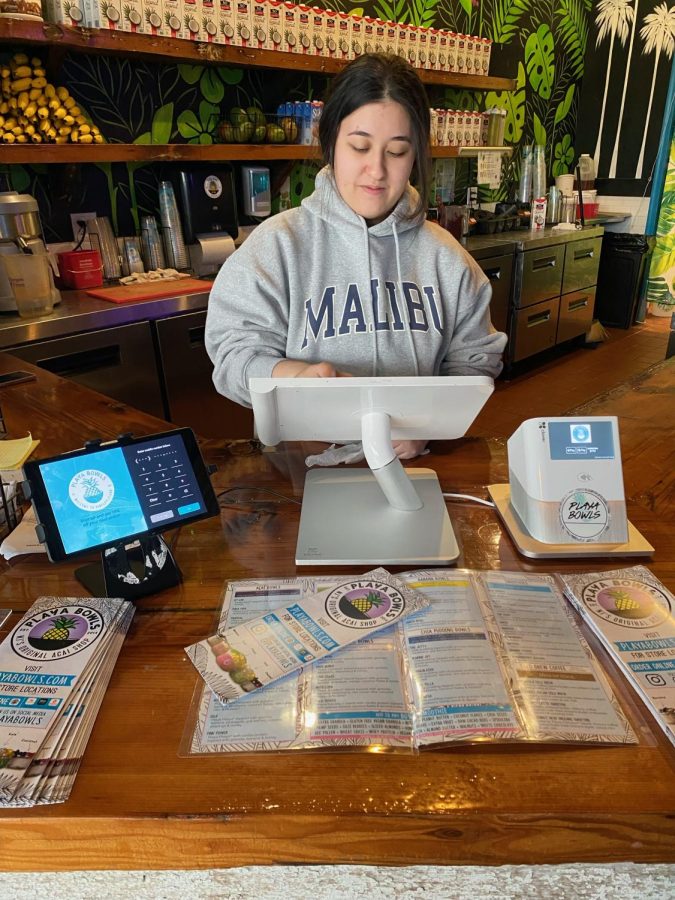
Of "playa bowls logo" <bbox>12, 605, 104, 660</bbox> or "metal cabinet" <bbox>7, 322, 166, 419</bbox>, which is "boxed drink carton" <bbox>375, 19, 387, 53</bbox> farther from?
"playa bowls logo" <bbox>12, 605, 104, 660</bbox>

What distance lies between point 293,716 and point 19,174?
2.96 meters

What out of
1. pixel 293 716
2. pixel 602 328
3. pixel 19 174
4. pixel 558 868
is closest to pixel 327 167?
pixel 293 716

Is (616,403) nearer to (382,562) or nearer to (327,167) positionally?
(327,167)

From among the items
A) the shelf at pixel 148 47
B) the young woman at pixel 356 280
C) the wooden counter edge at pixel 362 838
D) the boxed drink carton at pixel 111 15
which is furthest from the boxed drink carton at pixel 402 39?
the wooden counter edge at pixel 362 838

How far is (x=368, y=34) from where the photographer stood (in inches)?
146

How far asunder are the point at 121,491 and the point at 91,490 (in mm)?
43

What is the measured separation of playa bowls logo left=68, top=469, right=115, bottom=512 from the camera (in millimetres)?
939

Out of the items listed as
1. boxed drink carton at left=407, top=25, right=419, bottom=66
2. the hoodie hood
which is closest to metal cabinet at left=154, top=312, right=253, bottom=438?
the hoodie hood

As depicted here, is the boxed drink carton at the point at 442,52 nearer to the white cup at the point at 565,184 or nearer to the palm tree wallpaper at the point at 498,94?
the palm tree wallpaper at the point at 498,94

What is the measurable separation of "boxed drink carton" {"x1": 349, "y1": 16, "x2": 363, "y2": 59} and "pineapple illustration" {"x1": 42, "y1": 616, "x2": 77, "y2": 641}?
145 inches

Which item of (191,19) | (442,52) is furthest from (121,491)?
(442,52)

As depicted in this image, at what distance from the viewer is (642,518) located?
1.21 meters

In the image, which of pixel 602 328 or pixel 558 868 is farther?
pixel 602 328

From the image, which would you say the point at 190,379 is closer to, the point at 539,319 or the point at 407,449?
the point at 407,449
